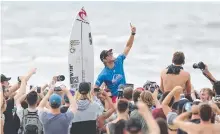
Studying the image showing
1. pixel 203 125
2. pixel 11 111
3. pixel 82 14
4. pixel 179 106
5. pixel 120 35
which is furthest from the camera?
pixel 120 35

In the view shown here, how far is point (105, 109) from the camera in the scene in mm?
9711

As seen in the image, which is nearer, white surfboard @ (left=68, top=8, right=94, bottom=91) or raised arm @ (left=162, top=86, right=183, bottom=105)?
raised arm @ (left=162, top=86, right=183, bottom=105)

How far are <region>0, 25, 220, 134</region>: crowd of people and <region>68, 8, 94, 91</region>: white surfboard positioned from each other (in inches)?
103

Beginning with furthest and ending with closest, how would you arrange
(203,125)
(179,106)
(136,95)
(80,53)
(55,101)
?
(80,53) → (136,95) → (55,101) → (179,106) → (203,125)

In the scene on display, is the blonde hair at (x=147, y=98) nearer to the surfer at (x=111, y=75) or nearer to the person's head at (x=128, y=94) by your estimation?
the person's head at (x=128, y=94)

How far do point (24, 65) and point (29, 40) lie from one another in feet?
30.7

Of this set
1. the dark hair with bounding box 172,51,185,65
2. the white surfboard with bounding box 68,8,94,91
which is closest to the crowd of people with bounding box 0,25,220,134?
the dark hair with bounding box 172,51,185,65

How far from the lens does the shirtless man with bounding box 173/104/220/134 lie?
7090 millimetres

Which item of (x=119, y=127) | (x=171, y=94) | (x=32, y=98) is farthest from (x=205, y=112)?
(x=32, y=98)

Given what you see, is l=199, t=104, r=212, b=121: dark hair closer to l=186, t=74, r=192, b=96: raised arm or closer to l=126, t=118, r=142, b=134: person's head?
l=126, t=118, r=142, b=134: person's head

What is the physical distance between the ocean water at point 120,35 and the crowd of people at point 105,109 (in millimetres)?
9726

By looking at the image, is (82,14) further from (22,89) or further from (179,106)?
(179,106)

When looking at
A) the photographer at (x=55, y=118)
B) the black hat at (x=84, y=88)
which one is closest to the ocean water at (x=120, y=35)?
the black hat at (x=84, y=88)

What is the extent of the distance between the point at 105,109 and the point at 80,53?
132 inches
